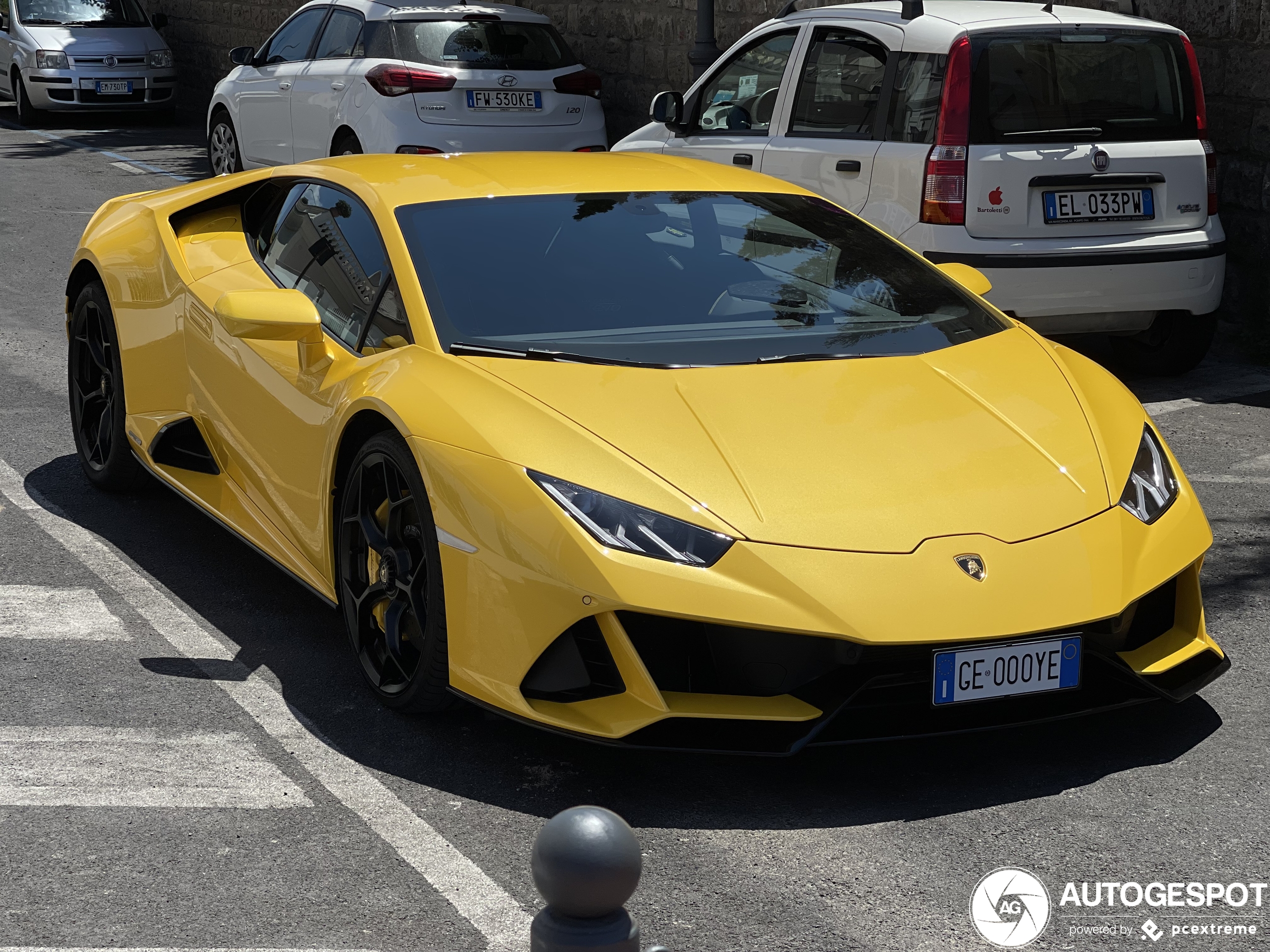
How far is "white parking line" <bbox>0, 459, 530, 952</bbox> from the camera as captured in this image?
312 centimetres

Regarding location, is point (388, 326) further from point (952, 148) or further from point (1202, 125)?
point (1202, 125)

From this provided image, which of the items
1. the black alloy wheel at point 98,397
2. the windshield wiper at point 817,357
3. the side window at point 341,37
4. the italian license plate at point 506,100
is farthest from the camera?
the side window at point 341,37

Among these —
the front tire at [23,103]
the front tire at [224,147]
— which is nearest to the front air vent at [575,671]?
the front tire at [224,147]

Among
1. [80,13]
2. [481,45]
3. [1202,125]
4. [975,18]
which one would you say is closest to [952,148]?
[975,18]

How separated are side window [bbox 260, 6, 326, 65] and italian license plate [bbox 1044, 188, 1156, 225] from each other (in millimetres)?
7473

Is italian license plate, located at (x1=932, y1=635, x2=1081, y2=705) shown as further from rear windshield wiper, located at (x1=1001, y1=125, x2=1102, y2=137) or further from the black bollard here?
rear windshield wiper, located at (x1=1001, y1=125, x2=1102, y2=137)

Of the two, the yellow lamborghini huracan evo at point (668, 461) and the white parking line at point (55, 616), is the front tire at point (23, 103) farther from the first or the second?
the white parking line at point (55, 616)

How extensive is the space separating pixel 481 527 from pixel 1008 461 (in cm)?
122

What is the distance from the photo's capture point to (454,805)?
3561 mm

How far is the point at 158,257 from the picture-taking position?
5.46m

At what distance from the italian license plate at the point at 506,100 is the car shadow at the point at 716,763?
8232 mm

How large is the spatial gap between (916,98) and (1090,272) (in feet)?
3.61

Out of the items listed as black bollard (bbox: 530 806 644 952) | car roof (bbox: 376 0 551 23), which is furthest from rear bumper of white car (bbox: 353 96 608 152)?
black bollard (bbox: 530 806 644 952)

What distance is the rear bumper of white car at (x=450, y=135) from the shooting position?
38.7 feet
